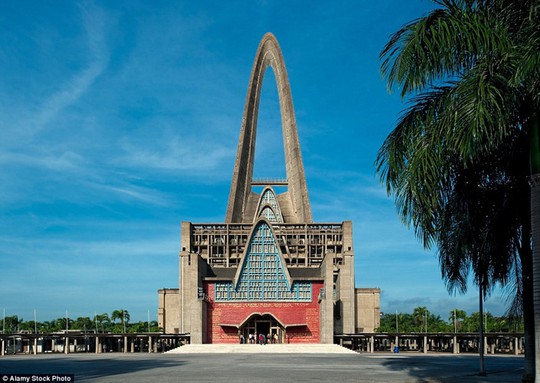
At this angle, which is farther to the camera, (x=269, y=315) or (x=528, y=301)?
(x=269, y=315)

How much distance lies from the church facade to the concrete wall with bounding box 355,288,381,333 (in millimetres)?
145

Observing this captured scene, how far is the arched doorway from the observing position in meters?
63.9

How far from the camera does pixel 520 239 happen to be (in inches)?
671

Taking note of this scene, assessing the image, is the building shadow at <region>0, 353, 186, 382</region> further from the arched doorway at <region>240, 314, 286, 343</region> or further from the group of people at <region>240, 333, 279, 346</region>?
the arched doorway at <region>240, 314, 286, 343</region>

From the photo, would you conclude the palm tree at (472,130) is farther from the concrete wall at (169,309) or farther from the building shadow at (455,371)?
→ the concrete wall at (169,309)

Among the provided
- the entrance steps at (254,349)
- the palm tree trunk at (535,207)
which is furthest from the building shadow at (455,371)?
the entrance steps at (254,349)

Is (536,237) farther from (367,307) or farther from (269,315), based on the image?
(367,307)

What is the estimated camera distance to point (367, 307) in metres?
89.4

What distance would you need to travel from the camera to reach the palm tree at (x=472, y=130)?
12711 mm

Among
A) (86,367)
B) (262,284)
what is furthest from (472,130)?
(262,284)

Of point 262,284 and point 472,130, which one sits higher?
point 472,130

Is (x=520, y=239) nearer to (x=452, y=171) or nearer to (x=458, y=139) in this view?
(x=452, y=171)

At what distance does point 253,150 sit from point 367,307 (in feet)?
146

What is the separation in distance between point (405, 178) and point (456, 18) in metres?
3.75
